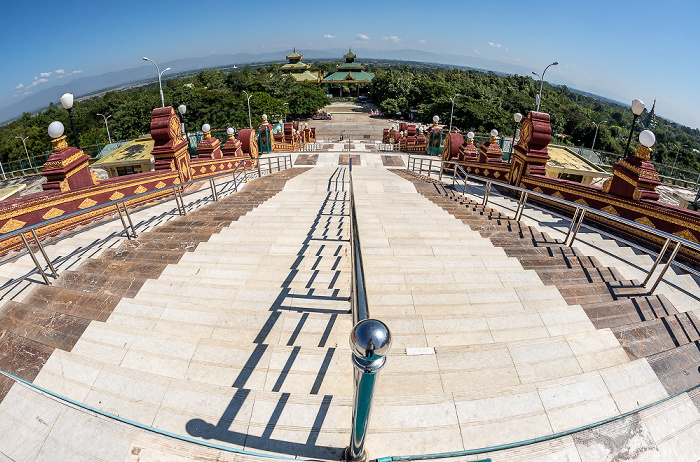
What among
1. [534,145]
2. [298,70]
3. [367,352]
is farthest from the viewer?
[298,70]

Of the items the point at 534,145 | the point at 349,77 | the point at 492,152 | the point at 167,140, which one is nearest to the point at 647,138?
the point at 534,145

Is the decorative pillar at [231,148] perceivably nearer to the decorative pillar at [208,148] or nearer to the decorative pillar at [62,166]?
the decorative pillar at [208,148]

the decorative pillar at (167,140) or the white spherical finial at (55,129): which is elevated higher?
the white spherical finial at (55,129)

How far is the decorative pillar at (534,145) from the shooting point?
34.4 ft

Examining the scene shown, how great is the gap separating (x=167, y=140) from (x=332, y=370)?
11.2m

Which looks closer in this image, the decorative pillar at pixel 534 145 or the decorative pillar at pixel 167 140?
the decorative pillar at pixel 534 145

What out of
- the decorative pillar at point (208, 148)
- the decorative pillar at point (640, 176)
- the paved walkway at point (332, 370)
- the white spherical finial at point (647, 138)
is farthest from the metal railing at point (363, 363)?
the decorative pillar at point (208, 148)

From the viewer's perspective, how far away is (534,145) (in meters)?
10.6

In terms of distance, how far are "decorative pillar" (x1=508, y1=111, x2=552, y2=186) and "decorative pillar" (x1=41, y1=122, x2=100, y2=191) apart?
1315 cm

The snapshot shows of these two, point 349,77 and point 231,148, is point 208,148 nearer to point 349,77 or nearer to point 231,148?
point 231,148

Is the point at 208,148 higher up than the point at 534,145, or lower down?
lower down

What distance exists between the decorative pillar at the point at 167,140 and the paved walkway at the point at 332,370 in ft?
25.8

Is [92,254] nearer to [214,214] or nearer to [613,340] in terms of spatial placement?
[214,214]

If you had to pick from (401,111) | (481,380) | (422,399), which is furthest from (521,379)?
(401,111)
